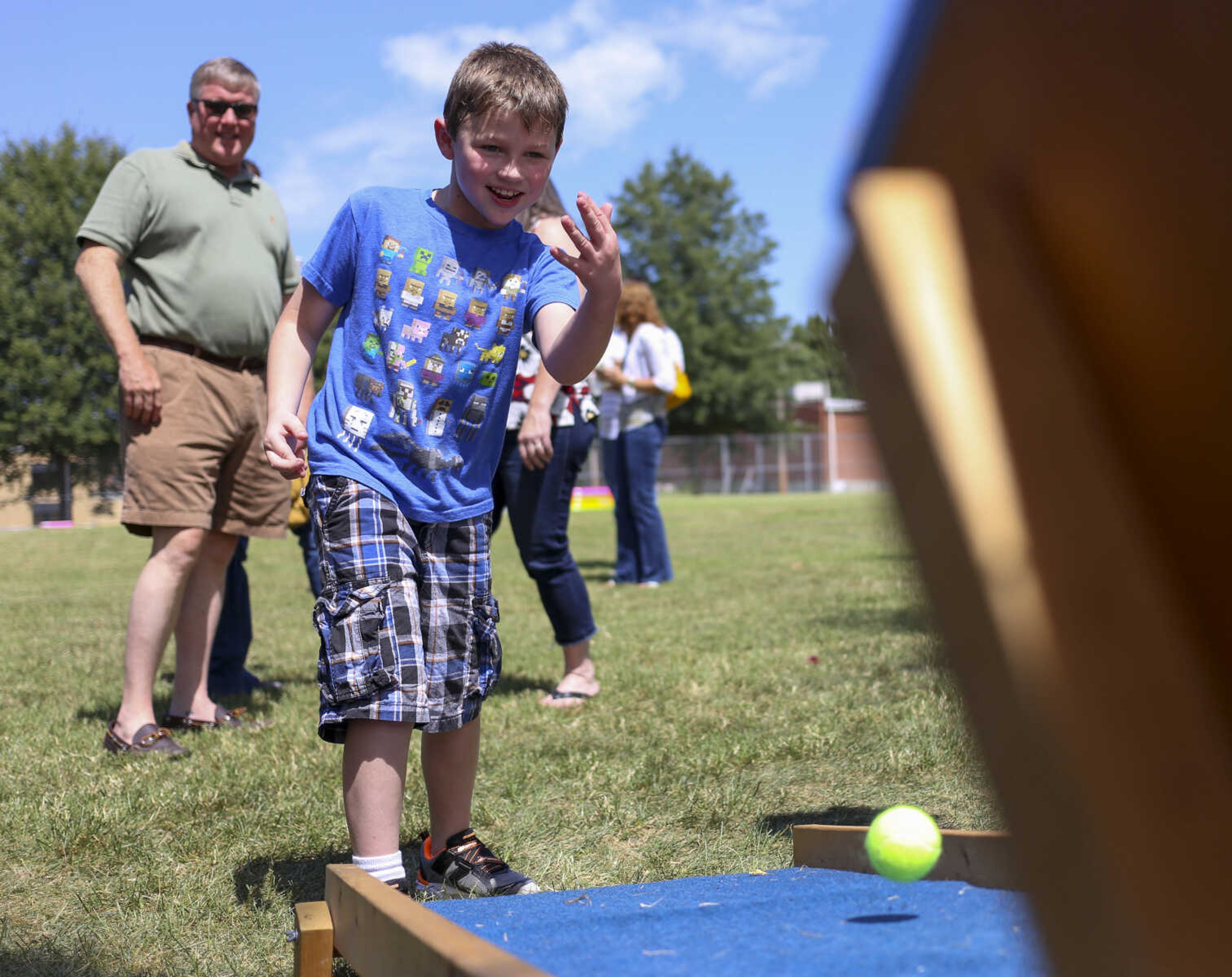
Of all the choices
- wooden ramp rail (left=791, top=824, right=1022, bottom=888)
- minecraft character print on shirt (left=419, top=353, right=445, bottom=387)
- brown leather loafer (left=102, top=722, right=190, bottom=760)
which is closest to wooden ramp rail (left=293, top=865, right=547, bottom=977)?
wooden ramp rail (left=791, top=824, right=1022, bottom=888)

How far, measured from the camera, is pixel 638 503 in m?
9.31

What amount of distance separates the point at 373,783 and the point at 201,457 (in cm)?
211

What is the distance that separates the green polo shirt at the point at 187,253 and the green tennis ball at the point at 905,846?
3047 mm

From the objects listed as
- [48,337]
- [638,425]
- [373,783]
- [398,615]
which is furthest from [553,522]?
[48,337]

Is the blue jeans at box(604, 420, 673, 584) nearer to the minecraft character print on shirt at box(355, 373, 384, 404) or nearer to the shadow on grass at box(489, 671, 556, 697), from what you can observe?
the shadow on grass at box(489, 671, 556, 697)

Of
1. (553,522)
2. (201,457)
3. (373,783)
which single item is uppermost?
(201,457)

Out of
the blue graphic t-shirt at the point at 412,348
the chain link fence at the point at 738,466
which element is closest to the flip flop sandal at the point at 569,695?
the blue graphic t-shirt at the point at 412,348

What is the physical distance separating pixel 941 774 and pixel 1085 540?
10.2ft

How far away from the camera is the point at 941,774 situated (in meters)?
3.52

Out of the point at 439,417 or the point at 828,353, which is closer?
the point at 828,353

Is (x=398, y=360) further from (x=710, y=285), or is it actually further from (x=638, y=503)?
(x=710, y=285)

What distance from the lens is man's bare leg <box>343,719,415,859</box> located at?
95.7 inches

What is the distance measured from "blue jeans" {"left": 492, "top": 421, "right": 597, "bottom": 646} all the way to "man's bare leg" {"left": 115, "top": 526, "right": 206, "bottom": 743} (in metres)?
1.27

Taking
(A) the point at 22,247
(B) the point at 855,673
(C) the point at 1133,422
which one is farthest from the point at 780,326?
(C) the point at 1133,422
